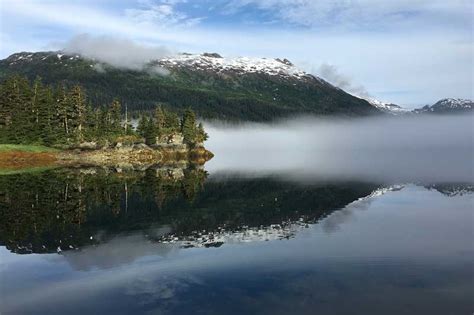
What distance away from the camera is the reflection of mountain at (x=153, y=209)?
123 ft

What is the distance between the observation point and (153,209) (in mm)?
53156

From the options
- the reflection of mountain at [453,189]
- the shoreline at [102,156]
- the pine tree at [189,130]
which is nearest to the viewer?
the reflection of mountain at [453,189]

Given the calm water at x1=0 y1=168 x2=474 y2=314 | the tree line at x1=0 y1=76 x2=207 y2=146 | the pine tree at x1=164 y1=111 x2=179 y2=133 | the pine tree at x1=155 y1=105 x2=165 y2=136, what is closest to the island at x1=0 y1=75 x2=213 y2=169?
the tree line at x1=0 y1=76 x2=207 y2=146

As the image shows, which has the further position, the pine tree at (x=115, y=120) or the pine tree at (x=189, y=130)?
the pine tree at (x=189, y=130)

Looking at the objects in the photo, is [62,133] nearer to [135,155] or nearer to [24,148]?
[24,148]

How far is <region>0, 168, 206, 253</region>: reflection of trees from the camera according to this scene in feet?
117

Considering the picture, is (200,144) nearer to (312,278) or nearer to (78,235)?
(78,235)

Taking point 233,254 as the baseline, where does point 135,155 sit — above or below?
above

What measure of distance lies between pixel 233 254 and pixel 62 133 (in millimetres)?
115220

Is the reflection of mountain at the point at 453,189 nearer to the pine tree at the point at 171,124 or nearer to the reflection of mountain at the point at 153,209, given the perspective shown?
the reflection of mountain at the point at 153,209

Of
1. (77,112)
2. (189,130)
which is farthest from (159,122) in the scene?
(77,112)

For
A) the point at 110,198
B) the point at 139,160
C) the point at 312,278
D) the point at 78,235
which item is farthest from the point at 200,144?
the point at 312,278

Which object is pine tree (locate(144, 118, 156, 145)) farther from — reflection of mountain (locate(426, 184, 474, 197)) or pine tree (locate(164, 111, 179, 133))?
reflection of mountain (locate(426, 184, 474, 197))

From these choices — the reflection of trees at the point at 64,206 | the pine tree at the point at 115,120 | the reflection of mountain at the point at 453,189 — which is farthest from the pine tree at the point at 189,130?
the reflection of mountain at the point at 453,189
